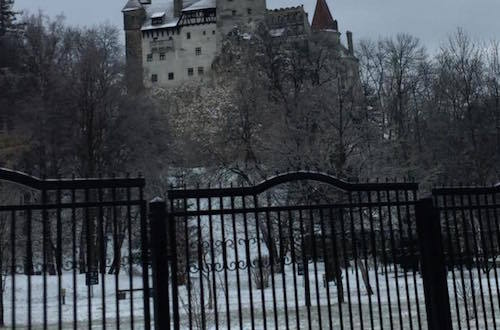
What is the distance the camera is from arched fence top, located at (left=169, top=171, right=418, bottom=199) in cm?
497

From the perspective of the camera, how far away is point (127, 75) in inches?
Answer: 1731

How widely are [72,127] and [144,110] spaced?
21.2ft

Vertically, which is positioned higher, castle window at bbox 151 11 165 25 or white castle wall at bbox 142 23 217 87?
castle window at bbox 151 11 165 25

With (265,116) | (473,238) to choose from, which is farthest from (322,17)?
(473,238)

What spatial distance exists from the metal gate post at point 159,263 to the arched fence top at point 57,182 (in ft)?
0.97

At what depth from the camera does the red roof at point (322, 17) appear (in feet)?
252

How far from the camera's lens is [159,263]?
4.65 metres

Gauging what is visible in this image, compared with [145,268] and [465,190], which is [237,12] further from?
[145,268]

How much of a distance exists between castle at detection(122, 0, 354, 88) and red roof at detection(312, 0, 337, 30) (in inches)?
17.9

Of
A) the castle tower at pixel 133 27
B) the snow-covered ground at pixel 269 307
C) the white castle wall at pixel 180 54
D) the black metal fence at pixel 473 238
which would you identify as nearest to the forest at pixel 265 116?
the snow-covered ground at pixel 269 307

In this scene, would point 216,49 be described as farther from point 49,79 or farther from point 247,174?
point 247,174

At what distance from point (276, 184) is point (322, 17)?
7688cm

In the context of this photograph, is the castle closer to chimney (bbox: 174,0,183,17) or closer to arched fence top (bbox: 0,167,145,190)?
chimney (bbox: 174,0,183,17)

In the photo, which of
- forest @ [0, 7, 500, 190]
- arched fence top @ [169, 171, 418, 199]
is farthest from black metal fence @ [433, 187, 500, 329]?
forest @ [0, 7, 500, 190]
